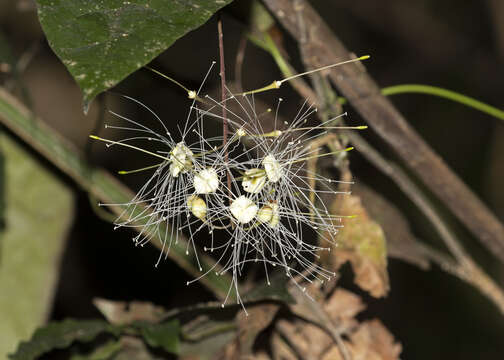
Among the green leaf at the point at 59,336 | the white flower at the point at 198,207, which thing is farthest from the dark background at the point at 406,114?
the white flower at the point at 198,207

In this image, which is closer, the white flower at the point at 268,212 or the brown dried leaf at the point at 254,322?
the white flower at the point at 268,212

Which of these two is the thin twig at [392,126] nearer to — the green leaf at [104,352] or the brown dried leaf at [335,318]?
the brown dried leaf at [335,318]

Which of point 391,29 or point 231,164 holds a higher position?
point 231,164

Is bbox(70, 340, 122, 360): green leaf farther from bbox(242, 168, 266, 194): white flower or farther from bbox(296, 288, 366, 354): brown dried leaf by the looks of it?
bbox(242, 168, 266, 194): white flower

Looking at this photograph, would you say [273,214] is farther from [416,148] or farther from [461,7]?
[461,7]

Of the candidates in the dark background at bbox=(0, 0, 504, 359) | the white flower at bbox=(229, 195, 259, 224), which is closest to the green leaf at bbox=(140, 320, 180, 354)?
the white flower at bbox=(229, 195, 259, 224)

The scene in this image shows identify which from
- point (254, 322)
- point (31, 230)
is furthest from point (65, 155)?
point (254, 322)

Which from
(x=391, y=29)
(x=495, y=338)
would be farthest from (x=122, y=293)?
(x=391, y=29)
